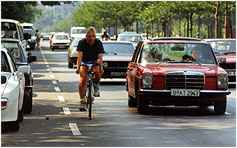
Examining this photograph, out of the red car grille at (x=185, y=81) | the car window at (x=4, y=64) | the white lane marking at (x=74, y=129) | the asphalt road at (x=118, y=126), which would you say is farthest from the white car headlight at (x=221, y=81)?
the car window at (x=4, y=64)

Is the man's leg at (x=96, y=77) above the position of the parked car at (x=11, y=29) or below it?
below

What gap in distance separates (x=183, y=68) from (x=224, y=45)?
30.2 feet

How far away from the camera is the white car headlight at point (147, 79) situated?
1229 cm

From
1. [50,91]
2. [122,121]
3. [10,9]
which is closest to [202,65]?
[122,121]

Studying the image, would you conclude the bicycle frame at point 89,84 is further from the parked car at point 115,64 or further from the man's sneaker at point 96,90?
the parked car at point 115,64

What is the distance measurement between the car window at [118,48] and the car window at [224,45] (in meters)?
2.77

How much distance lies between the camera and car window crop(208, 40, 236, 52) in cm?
2127

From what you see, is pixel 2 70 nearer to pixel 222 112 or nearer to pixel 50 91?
pixel 222 112

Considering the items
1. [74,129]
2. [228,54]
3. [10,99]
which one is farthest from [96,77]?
[228,54]

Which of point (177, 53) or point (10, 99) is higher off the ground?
point (177, 53)

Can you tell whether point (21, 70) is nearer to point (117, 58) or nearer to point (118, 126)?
point (118, 126)

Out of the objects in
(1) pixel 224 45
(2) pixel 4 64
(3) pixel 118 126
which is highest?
(2) pixel 4 64

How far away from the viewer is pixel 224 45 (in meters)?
21.5

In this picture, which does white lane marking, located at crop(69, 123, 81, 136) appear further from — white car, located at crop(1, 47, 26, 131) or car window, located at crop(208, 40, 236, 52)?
car window, located at crop(208, 40, 236, 52)
